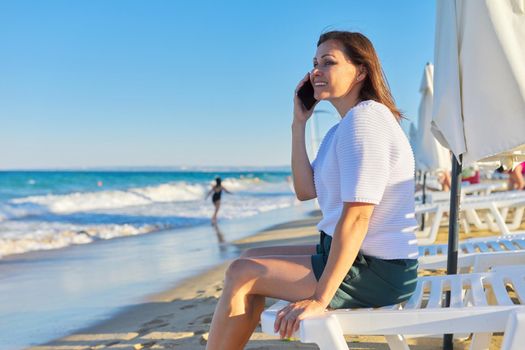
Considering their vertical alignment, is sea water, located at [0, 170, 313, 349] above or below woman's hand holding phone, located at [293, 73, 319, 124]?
below

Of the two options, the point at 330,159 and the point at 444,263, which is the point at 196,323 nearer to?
the point at 444,263

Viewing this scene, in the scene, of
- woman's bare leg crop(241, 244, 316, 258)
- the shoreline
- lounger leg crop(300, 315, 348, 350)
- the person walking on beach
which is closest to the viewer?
lounger leg crop(300, 315, 348, 350)

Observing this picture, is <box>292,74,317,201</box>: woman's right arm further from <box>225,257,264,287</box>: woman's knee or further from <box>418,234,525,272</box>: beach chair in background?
<box>418,234,525,272</box>: beach chair in background

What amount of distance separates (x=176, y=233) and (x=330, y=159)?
38.9ft

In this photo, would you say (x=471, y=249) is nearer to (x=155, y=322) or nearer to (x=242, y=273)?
(x=242, y=273)

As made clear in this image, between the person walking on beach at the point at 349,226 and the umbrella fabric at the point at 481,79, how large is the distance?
19.4 inches

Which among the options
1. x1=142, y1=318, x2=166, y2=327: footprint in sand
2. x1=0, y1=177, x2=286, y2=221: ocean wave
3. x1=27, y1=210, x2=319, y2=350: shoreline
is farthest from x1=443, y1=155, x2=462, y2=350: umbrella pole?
x1=0, y1=177, x2=286, y2=221: ocean wave

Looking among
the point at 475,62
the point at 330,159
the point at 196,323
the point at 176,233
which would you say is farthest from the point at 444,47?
the point at 176,233

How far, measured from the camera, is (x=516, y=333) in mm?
1678

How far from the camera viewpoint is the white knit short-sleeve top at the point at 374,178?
1.94 metres

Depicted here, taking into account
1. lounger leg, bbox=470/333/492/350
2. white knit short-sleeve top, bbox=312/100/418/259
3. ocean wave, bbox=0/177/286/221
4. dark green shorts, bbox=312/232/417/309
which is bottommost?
ocean wave, bbox=0/177/286/221

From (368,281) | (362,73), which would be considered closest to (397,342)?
(368,281)

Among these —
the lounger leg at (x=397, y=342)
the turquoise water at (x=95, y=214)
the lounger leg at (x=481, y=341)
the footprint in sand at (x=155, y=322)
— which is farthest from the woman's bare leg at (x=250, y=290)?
the turquoise water at (x=95, y=214)

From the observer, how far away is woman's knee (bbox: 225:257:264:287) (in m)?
2.03
